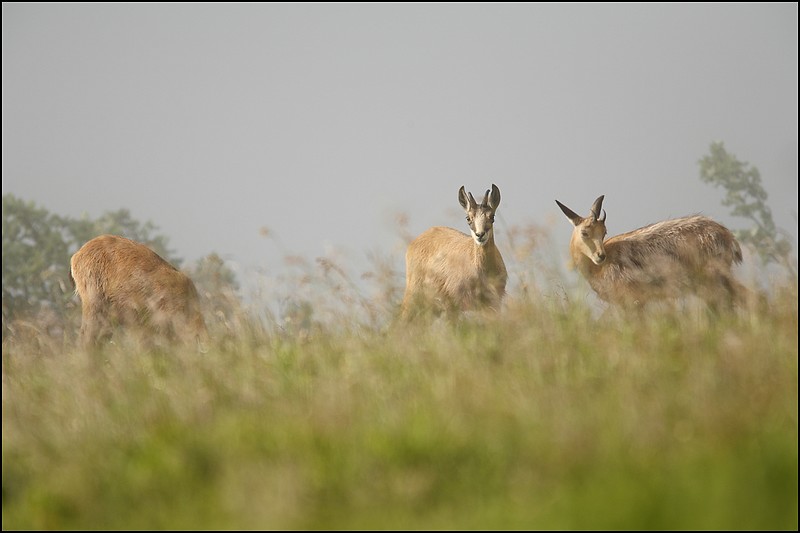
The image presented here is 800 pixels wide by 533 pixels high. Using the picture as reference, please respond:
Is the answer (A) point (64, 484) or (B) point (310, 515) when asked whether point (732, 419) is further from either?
(A) point (64, 484)

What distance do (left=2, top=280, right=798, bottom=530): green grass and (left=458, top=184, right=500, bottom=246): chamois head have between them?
134 inches

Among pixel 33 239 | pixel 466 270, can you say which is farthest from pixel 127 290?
pixel 33 239

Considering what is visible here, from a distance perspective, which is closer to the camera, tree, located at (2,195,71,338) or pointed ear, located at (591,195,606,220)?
pointed ear, located at (591,195,606,220)

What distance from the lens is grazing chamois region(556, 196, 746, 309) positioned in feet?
28.3

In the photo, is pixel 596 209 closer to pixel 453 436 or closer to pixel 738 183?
pixel 453 436

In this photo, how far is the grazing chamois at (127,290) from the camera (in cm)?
965

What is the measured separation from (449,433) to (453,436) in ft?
0.15

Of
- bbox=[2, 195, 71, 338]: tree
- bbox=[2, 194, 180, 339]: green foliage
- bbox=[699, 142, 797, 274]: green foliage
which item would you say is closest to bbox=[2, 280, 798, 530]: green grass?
bbox=[2, 194, 180, 339]: green foliage

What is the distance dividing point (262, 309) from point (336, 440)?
3.90 meters

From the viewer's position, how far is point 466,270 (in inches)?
405

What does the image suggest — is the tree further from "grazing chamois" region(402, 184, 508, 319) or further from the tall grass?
the tall grass

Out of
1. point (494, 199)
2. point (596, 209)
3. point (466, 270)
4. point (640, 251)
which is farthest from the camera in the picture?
point (466, 270)

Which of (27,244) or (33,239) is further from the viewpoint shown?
(33,239)

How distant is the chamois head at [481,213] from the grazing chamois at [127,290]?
3.21 m
